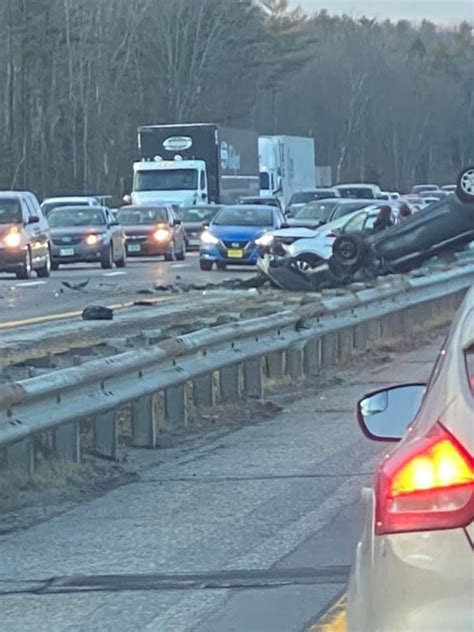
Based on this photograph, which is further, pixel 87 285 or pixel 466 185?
pixel 87 285

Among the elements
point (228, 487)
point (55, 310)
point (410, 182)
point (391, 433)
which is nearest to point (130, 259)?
point (55, 310)

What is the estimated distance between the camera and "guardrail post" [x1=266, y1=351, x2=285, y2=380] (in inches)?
587

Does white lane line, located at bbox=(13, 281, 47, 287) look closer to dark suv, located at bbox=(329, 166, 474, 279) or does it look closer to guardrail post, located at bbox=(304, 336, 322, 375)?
dark suv, located at bbox=(329, 166, 474, 279)

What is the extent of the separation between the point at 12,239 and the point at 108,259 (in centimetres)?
575

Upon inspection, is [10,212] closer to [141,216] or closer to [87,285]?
[87,285]

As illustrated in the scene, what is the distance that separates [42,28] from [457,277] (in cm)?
6425

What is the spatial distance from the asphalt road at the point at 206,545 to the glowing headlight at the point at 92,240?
2691 centimetres

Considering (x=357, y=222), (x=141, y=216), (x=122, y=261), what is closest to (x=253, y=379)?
(x=357, y=222)

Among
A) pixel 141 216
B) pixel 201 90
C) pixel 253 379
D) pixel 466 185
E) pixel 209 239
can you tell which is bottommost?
pixel 209 239

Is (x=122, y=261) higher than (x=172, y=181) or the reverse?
the reverse

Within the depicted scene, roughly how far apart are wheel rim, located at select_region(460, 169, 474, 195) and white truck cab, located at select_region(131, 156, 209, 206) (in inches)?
1222

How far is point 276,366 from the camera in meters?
15.0

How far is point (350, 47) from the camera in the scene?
147 metres

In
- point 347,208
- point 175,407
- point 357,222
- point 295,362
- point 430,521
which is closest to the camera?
point 430,521
